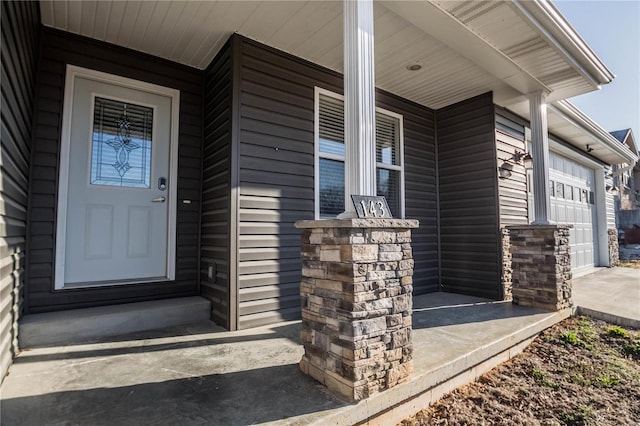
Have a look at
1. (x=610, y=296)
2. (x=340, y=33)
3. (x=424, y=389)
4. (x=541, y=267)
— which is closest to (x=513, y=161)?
(x=541, y=267)

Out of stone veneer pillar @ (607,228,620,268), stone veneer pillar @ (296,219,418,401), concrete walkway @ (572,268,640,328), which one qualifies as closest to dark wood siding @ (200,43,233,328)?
stone veneer pillar @ (296,219,418,401)

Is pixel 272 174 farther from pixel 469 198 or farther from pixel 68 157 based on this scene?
pixel 469 198

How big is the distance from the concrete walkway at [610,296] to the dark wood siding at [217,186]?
3.79 meters

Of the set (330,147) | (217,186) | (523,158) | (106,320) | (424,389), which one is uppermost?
(523,158)

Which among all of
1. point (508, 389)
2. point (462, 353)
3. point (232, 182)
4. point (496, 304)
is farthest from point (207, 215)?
point (496, 304)

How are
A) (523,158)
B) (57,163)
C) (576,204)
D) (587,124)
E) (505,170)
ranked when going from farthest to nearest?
(576,204), (587,124), (523,158), (505,170), (57,163)

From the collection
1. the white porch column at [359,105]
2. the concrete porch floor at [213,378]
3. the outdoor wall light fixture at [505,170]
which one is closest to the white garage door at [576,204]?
the outdoor wall light fixture at [505,170]

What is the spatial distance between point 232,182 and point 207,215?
605 mm

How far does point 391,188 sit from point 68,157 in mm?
3365

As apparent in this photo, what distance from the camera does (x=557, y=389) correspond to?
2.15 meters

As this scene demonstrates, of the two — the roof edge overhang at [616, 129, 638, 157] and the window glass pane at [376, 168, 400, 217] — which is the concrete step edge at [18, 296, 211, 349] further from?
the roof edge overhang at [616, 129, 638, 157]

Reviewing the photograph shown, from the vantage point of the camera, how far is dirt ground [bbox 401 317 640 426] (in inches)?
72.3

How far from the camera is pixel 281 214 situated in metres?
3.15

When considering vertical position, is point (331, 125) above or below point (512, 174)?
above
